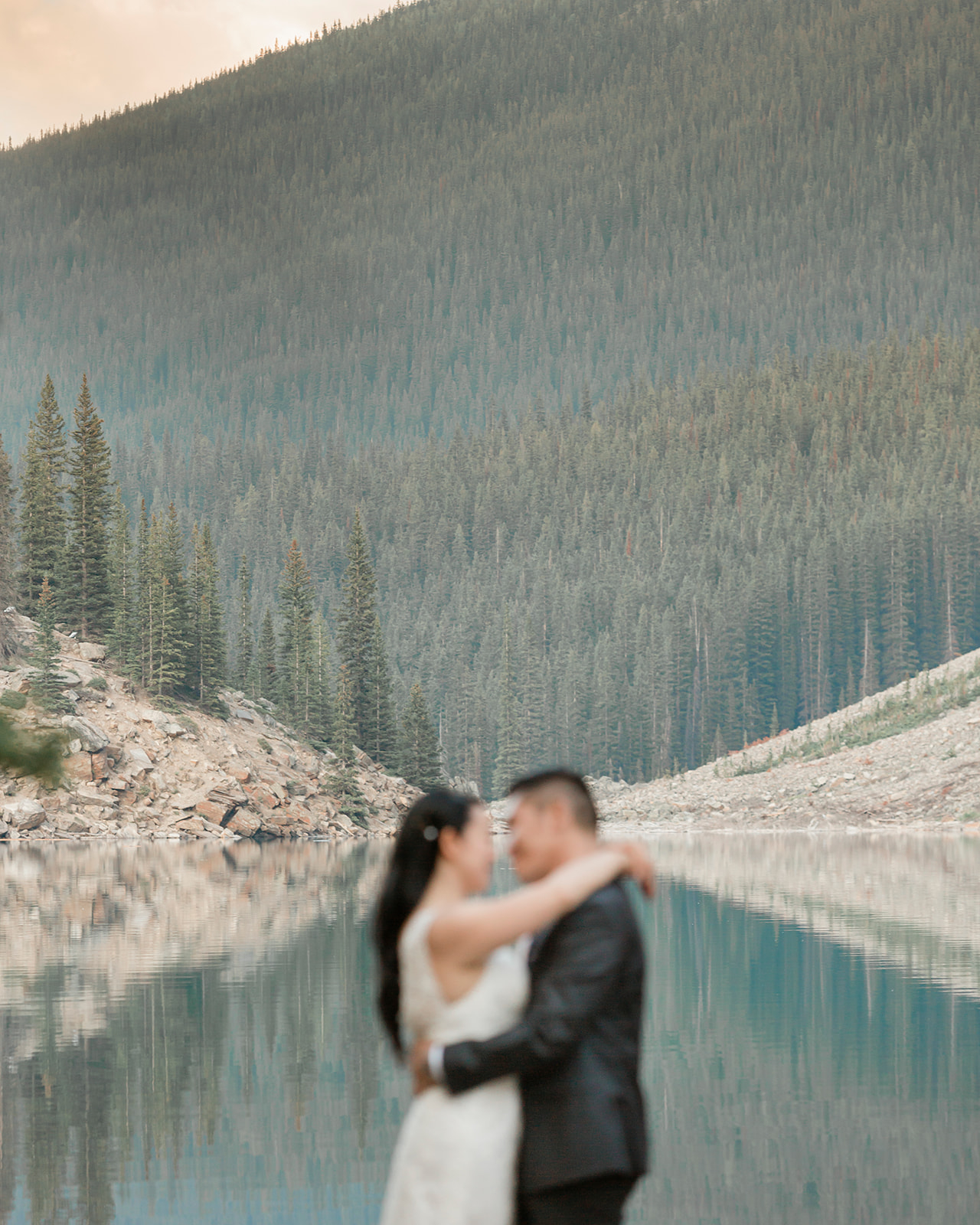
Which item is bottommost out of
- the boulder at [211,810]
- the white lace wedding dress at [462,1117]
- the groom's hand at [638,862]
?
the white lace wedding dress at [462,1117]

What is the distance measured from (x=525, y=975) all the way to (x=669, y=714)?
124 metres

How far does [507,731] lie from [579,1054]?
362 feet

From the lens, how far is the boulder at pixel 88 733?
64.8 m

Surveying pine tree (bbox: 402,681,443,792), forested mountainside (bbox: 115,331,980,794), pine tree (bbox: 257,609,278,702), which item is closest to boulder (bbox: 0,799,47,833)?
pine tree (bbox: 257,609,278,702)

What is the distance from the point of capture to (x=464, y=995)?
5453 mm

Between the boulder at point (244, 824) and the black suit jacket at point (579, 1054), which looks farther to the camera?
the boulder at point (244, 824)

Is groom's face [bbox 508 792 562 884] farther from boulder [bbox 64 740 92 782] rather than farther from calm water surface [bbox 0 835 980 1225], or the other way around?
boulder [bbox 64 740 92 782]

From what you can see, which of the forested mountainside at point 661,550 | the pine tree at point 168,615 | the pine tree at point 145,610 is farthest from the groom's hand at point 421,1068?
the forested mountainside at point 661,550

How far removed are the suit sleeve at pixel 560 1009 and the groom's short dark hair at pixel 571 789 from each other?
0.35 m

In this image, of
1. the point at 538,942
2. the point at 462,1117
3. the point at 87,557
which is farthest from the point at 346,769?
the point at 462,1117

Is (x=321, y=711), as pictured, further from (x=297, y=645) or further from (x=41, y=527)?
(x=41, y=527)

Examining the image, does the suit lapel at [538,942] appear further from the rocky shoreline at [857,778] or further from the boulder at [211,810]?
the boulder at [211,810]

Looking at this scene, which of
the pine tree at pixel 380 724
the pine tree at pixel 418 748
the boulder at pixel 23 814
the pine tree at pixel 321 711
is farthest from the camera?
the pine tree at pixel 418 748

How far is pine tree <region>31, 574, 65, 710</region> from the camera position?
6481 centimetres
